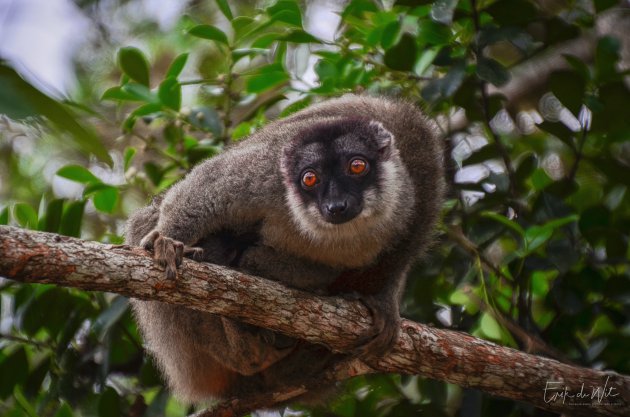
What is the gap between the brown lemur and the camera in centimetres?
407

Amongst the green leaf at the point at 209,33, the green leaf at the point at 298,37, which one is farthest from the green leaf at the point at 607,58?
the green leaf at the point at 209,33

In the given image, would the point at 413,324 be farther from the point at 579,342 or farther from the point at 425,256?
the point at 579,342

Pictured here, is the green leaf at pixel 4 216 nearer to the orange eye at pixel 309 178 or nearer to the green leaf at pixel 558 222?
the orange eye at pixel 309 178

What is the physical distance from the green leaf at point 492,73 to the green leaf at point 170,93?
214 centimetres

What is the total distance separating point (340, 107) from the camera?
492 centimetres

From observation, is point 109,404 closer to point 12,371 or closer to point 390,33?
point 12,371

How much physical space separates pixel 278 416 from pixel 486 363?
148cm

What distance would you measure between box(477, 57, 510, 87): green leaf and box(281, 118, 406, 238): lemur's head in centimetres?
79

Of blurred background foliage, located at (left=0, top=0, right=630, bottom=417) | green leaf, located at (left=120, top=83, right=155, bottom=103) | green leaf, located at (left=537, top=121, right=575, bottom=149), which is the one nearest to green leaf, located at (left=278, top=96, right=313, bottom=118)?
blurred background foliage, located at (left=0, top=0, right=630, bottom=417)

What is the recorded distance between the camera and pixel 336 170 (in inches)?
169

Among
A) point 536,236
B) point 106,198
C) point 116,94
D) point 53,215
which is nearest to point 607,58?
point 536,236

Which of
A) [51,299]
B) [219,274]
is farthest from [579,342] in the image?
[51,299]

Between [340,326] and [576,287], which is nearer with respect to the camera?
[340,326]

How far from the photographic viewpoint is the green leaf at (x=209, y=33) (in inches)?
189
